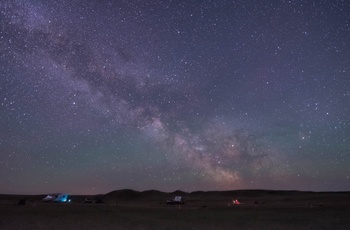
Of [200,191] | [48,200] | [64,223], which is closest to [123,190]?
[200,191]

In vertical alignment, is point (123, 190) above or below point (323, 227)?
above

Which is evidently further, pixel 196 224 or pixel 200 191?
pixel 200 191

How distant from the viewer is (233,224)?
34750 millimetres

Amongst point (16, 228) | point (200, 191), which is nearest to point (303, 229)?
point (16, 228)

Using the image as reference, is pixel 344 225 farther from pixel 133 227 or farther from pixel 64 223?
pixel 64 223

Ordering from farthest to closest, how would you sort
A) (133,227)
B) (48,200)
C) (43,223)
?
(48,200), (43,223), (133,227)

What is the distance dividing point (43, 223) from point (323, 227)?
84.8 feet

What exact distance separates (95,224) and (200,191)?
139149 mm

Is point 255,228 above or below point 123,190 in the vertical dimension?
below

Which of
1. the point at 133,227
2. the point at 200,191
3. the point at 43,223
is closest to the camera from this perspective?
the point at 133,227

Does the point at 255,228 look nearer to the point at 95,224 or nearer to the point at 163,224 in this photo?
the point at 163,224

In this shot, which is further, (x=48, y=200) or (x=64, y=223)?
(x=48, y=200)

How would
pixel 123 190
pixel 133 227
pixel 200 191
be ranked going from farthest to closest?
1. pixel 200 191
2. pixel 123 190
3. pixel 133 227

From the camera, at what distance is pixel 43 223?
112 feet
